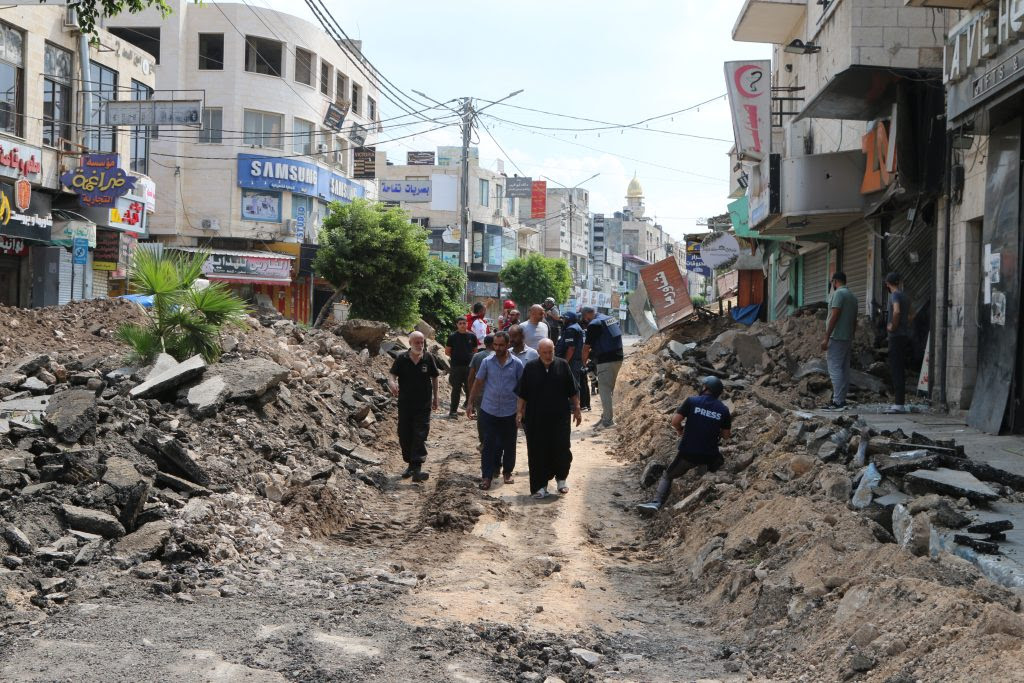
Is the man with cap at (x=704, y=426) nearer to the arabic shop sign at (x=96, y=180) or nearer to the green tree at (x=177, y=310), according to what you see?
the green tree at (x=177, y=310)

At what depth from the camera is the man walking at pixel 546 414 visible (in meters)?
10.7

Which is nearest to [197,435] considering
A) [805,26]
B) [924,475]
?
[924,475]

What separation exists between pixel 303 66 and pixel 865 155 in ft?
120

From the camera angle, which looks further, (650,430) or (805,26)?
(805,26)

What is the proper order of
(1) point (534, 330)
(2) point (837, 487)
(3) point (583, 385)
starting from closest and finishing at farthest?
(2) point (837, 487) < (1) point (534, 330) < (3) point (583, 385)

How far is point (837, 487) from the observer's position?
772cm

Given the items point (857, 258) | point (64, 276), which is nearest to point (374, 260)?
point (64, 276)

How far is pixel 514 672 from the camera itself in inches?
203

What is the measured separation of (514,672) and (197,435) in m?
6.48

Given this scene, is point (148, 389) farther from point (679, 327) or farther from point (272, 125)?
point (272, 125)

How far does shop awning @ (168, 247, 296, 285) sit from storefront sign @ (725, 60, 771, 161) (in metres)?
24.4

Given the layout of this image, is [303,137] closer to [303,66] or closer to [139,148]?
[303,66]

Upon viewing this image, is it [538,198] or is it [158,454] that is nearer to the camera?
[158,454]

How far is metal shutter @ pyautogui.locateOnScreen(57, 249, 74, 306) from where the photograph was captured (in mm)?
27938
